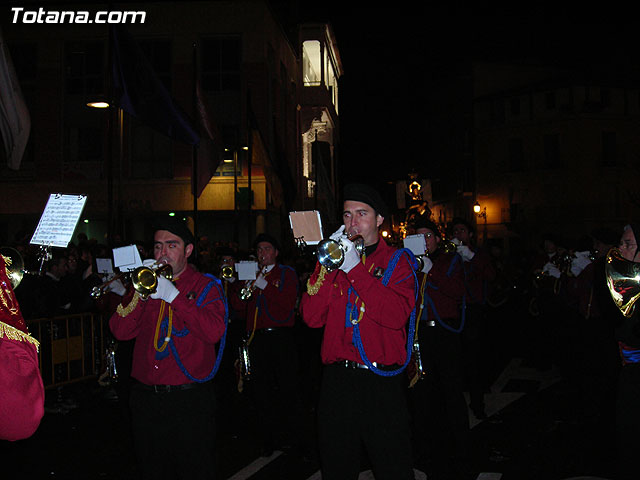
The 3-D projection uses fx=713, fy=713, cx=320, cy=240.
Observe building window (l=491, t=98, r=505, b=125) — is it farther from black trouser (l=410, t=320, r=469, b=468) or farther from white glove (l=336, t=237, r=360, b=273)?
white glove (l=336, t=237, r=360, b=273)

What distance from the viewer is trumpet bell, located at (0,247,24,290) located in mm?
3035

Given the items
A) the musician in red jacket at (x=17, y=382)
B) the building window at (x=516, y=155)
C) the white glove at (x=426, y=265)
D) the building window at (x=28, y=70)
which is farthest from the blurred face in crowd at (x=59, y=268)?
the building window at (x=516, y=155)

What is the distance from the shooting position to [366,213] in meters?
4.37

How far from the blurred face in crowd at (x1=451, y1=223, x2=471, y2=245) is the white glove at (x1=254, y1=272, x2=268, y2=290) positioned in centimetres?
268

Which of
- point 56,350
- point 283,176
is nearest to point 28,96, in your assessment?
point 283,176

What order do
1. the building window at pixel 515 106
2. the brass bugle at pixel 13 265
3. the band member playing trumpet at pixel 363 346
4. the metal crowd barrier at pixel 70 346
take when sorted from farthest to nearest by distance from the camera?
the building window at pixel 515 106
the metal crowd barrier at pixel 70 346
the band member playing trumpet at pixel 363 346
the brass bugle at pixel 13 265

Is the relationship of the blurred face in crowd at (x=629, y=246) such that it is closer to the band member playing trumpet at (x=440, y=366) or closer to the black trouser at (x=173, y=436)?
the band member playing trumpet at (x=440, y=366)

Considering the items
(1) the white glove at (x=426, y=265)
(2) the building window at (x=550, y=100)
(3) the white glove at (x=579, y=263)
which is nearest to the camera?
(1) the white glove at (x=426, y=265)

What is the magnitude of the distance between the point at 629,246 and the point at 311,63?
43876 mm

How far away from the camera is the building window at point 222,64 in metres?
31.5

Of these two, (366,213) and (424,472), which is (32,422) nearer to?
(366,213)

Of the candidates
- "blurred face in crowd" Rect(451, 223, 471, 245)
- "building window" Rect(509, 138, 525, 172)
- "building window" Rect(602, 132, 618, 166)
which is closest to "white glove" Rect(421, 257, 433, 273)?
"blurred face in crowd" Rect(451, 223, 471, 245)

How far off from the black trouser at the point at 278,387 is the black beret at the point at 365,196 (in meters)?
3.50

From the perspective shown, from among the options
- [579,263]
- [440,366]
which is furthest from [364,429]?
[579,263]
